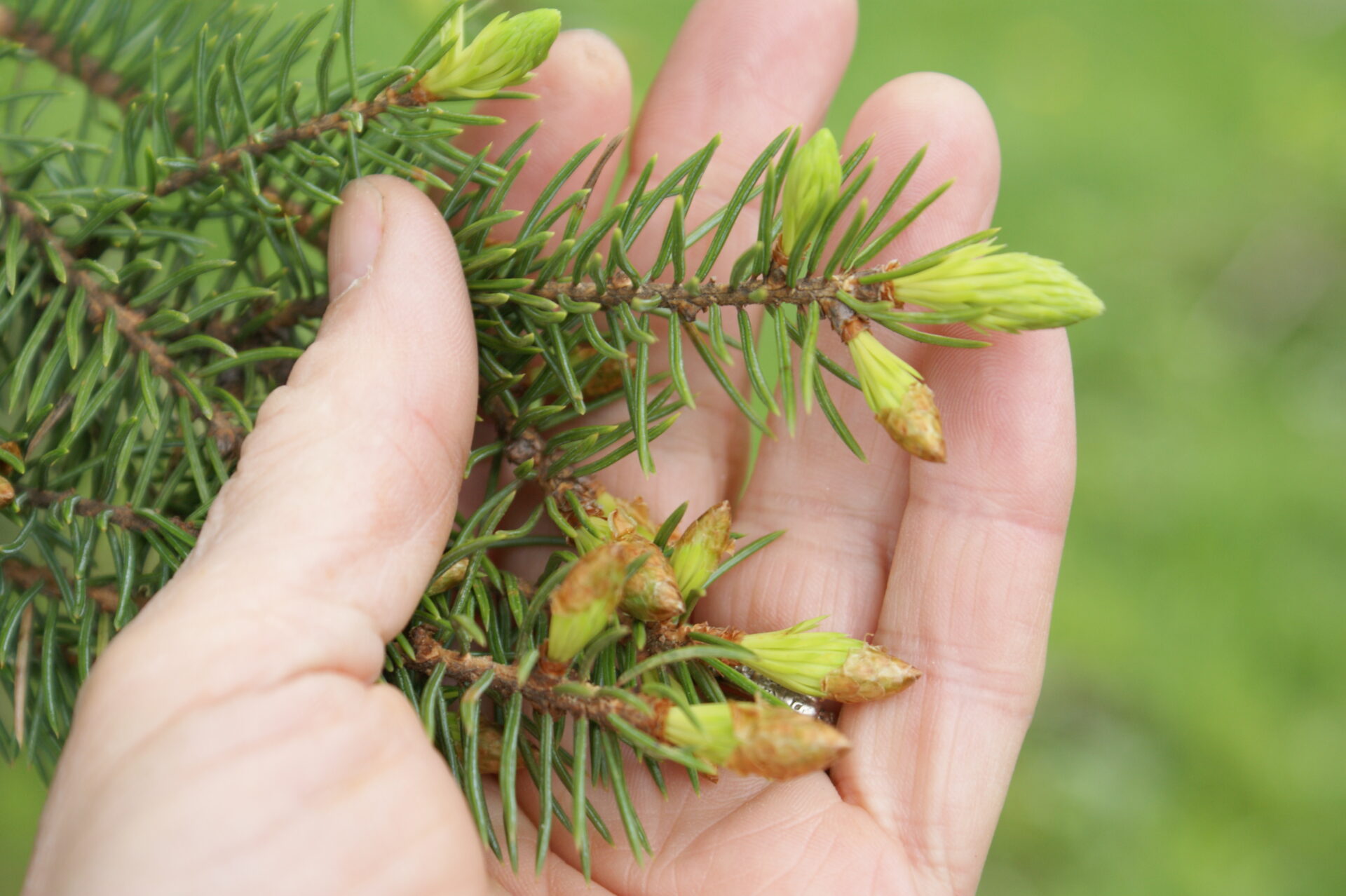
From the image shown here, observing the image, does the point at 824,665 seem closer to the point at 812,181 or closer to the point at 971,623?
the point at 971,623

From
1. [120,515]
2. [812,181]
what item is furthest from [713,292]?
[120,515]

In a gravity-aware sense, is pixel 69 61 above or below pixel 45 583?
above

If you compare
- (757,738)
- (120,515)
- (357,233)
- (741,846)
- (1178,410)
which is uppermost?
(1178,410)

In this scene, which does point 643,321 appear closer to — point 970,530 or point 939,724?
point 970,530

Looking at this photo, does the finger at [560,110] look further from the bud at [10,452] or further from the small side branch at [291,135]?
the bud at [10,452]

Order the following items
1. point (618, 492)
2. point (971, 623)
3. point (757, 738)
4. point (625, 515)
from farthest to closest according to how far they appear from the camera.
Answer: point (618, 492) → point (971, 623) → point (625, 515) → point (757, 738)

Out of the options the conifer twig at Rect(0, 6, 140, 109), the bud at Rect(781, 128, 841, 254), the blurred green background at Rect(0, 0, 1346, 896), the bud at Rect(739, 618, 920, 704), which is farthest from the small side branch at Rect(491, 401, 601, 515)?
the blurred green background at Rect(0, 0, 1346, 896)

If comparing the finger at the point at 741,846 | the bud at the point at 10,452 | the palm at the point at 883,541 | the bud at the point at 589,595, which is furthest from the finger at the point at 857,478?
the bud at the point at 10,452
